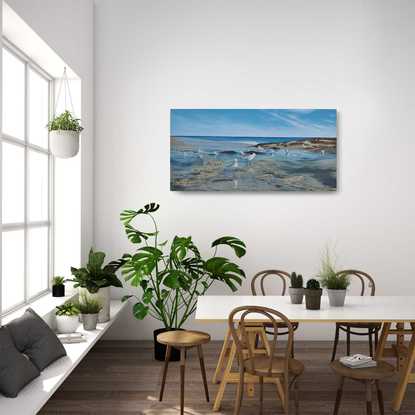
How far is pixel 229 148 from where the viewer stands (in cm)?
542

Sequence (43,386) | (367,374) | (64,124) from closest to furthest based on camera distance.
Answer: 1. (43,386)
2. (367,374)
3. (64,124)

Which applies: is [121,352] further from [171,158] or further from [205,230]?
[171,158]

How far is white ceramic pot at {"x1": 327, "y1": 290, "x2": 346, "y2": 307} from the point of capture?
386 centimetres

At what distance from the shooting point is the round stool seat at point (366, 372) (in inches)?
125

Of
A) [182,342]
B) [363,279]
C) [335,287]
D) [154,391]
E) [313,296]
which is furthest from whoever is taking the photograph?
[363,279]

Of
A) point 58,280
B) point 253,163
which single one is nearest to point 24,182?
point 58,280

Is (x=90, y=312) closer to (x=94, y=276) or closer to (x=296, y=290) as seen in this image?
(x=94, y=276)

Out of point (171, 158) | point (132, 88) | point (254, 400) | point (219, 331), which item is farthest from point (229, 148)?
point (254, 400)

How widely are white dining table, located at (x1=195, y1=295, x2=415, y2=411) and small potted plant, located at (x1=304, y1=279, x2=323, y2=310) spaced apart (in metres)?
0.04

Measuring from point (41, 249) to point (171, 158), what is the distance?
1520mm

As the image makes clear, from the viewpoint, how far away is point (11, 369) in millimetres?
2832


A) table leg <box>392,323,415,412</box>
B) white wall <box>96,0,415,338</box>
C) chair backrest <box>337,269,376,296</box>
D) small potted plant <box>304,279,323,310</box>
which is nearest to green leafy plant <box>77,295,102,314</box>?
white wall <box>96,0,415,338</box>

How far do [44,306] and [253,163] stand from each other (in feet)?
7.85

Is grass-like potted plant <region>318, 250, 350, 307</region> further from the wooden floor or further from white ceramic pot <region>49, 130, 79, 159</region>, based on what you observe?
white ceramic pot <region>49, 130, 79, 159</region>
